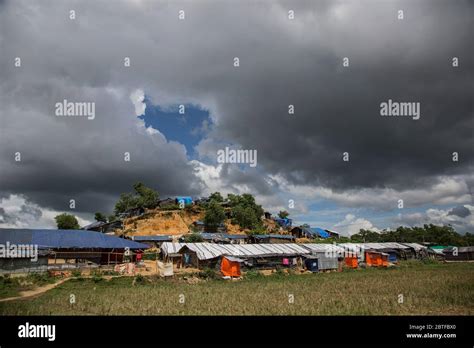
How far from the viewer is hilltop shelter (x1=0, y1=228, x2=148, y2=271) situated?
124 feet

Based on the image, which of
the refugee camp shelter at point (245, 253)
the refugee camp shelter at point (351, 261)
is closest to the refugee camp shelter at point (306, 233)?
the refugee camp shelter at point (351, 261)

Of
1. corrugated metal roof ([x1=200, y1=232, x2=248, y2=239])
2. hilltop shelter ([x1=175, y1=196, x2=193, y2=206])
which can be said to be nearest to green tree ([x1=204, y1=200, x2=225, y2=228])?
corrugated metal roof ([x1=200, y1=232, x2=248, y2=239])

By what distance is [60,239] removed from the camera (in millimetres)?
40250

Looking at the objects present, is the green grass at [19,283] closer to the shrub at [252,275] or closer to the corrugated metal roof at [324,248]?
the shrub at [252,275]

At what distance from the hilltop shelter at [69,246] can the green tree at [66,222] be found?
5167 centimetres

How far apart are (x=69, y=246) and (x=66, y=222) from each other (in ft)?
186

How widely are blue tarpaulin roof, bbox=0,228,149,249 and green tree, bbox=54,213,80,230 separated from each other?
169 feet

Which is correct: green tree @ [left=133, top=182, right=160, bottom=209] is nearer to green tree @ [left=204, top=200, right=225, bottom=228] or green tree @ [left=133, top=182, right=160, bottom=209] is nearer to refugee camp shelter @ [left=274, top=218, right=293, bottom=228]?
green tree @ [left=204, top=200, right=225, bottom=228]

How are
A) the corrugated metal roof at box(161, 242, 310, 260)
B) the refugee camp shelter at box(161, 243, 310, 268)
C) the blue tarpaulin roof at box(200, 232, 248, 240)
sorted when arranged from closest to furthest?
the refugee camp shelter at box(161, 243, 310, 268)
the corrugated metal roof at box(161, 242, 310, 260)
the blue tarpaulin roof at box(200, 232, 248, 240)

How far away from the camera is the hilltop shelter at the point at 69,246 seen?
37.7m
